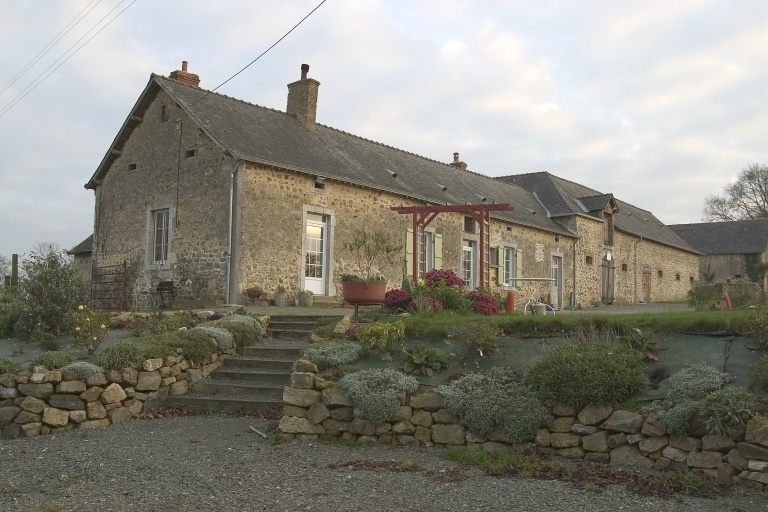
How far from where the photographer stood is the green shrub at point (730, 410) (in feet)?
17.0

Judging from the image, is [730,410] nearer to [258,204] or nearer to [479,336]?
[479,336]

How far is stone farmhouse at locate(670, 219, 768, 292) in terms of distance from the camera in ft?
113

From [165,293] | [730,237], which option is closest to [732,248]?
[730,237]

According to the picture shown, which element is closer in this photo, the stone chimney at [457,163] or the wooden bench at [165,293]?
the wooden bench at [165,293]

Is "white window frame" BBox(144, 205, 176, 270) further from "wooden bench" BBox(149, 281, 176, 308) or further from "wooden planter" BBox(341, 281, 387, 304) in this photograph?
"wooden planter" BBox(341, 281, 387, 304)

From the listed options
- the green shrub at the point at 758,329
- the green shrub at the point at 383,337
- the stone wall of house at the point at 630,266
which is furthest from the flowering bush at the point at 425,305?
the stone wall of house at the point at 630,266

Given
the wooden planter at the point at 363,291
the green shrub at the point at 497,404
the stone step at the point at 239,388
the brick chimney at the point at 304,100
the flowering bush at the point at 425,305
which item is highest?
the brick chimney at the point at 304,100

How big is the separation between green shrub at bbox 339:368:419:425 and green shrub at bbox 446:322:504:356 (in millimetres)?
863

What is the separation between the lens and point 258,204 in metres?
14.1

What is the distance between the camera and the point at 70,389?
746 centimetres

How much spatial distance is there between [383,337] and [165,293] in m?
8.92

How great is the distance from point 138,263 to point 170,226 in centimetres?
153

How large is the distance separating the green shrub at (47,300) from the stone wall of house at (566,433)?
5145 mm

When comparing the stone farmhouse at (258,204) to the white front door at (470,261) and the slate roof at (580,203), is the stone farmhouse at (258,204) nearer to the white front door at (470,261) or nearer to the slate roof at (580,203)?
the white front door at (470,261)
